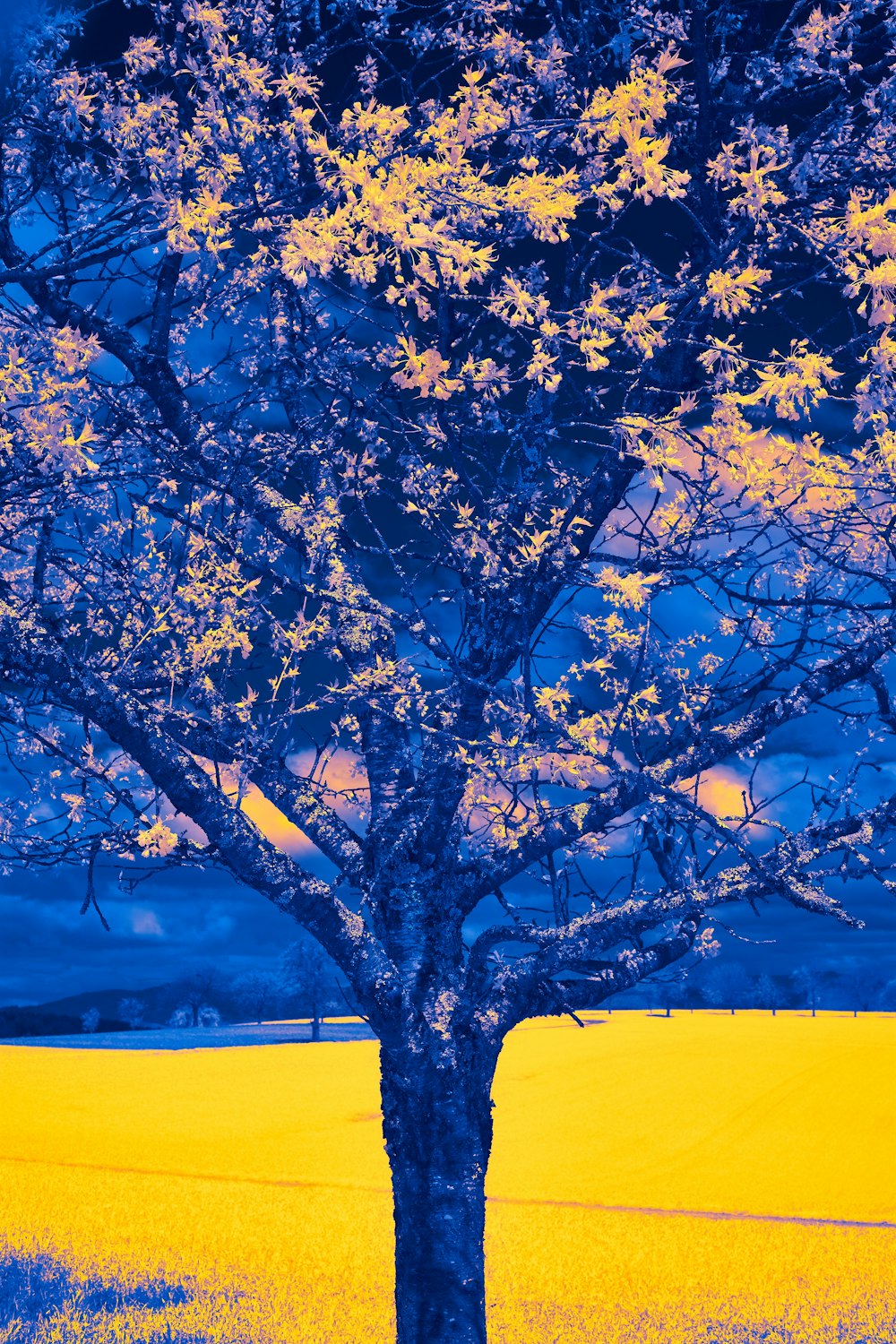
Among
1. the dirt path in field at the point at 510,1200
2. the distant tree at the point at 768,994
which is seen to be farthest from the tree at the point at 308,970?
the distant tree at the point at 768,994

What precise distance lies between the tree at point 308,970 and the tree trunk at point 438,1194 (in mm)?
74897

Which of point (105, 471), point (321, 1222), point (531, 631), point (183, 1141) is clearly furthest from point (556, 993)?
point (183, 1141)

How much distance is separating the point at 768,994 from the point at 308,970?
89557mm

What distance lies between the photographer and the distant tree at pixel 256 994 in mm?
127938

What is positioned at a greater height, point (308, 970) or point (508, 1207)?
point (308, 970)

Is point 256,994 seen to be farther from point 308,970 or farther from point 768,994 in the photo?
point 768,994

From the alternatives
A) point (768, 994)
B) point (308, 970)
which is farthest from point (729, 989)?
point (308, 970)

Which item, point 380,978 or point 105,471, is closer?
point 105,471

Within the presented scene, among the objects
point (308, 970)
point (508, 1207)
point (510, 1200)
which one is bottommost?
point (508, 1207)

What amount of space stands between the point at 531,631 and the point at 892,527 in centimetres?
261

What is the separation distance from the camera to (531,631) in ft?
25.2

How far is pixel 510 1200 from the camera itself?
2316cm

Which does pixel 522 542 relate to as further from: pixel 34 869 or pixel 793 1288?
pixel 793 1288

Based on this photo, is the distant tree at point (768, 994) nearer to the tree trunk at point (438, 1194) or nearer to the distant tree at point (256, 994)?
the distant tree at point (256, 994)
